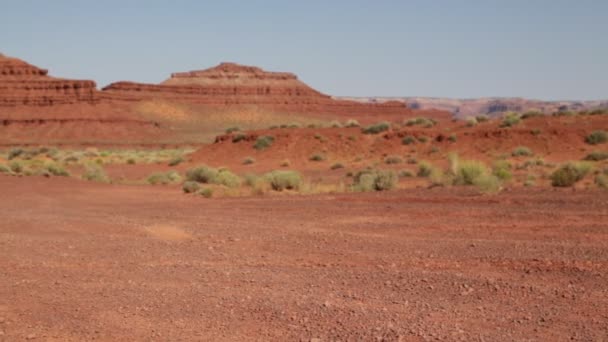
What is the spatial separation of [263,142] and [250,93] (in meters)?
91.4

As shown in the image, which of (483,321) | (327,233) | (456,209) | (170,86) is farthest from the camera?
(170,86)

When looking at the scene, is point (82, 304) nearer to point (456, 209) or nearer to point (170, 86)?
point (456, 209)

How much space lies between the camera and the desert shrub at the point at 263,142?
41406 mm

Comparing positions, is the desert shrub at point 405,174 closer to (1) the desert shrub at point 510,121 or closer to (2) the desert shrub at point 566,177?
(2) the desert shrub at point 566,177

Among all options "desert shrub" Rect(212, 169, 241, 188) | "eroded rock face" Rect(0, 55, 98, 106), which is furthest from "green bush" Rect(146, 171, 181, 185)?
"eroded rock face" Rect(0, 55, 98, 106)

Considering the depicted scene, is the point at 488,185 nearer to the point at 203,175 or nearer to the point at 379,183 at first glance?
the point at 379,183

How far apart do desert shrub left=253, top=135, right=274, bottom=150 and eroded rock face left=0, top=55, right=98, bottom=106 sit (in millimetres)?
71572

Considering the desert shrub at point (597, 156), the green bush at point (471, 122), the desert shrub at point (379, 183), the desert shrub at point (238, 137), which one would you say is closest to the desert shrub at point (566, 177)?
the desert shrub at point (379, 183)

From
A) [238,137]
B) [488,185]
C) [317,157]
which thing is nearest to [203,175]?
[317,157]

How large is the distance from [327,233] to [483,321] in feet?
17.7

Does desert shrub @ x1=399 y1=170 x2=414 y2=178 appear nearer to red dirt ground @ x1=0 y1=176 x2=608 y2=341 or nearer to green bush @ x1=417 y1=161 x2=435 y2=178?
green bush @ x1=417 y1=161 x2=435 y2=178

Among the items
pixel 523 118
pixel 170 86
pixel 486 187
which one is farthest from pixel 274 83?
pixel 486 187

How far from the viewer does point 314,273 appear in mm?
8133

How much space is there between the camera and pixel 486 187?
53.8 ft
